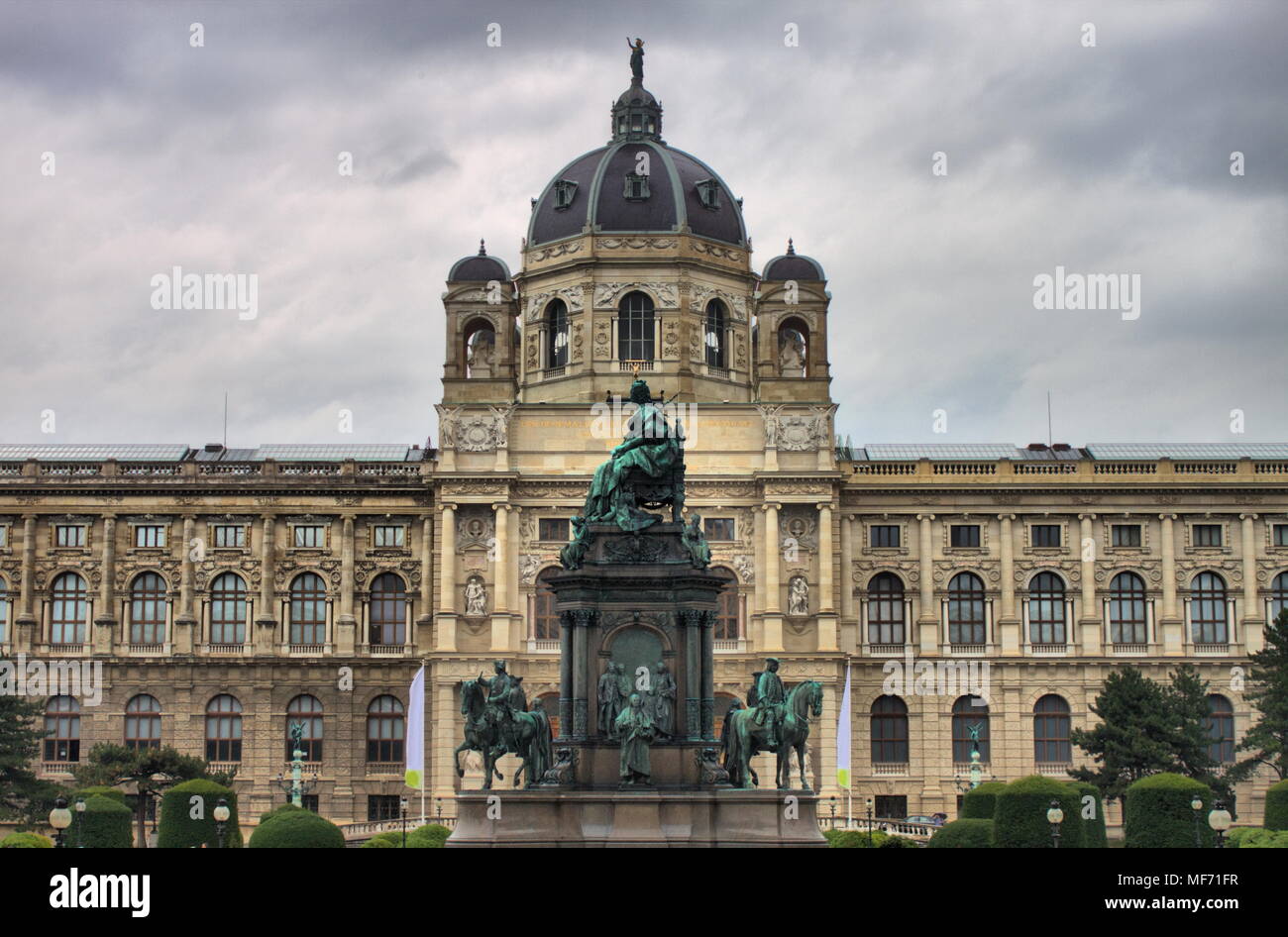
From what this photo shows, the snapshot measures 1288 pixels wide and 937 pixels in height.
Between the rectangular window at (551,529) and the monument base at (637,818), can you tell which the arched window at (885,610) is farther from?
the monument base at (637,818)

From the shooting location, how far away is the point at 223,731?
298 ft

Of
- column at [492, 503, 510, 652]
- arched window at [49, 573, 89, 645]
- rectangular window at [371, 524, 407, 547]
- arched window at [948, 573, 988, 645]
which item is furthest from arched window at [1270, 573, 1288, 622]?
arched window at [49, 573, 89, 645]

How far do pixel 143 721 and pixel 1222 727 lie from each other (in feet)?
159

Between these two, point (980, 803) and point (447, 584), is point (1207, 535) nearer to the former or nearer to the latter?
point (980, 803)

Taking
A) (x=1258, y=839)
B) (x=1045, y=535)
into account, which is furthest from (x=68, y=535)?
(x=1258, y=839)

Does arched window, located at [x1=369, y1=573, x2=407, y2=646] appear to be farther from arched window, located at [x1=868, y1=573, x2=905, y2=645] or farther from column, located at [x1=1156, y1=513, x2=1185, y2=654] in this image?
column, located at [x1=1156, y1=513, x2=1185, y2=654]

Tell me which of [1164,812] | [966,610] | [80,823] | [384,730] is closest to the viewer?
[80,823]

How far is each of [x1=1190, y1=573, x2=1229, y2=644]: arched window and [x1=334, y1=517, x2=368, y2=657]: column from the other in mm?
37669

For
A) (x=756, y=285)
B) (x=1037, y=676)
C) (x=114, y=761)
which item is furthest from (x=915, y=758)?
(x=114, y=761)

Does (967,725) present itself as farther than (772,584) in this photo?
Yes

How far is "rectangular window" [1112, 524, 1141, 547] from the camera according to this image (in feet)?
301
